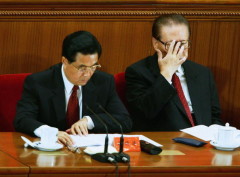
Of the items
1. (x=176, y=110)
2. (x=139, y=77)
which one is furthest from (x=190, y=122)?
(x=139, y=77)

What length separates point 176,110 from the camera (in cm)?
382

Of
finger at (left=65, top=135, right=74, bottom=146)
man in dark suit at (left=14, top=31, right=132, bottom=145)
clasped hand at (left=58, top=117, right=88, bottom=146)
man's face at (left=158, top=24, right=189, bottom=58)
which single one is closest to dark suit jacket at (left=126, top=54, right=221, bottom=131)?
man's face at (left=158, top=24, right=189, bottom=58)

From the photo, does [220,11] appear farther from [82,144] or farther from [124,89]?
[82,144]

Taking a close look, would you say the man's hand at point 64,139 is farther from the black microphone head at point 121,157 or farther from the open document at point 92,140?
the black microphone head at point 121,157

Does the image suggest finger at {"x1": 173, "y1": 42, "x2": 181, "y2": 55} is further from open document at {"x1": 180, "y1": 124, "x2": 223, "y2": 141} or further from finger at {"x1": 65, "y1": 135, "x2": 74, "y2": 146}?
finger at {"x1": 65, "y1": 135, "x2": 74, "y2": 146}

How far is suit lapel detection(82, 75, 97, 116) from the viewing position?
138 inches

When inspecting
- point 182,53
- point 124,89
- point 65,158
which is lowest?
point 65,158

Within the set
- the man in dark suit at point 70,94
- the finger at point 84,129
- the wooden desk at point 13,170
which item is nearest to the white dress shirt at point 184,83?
the man in dark suit at point 70,94

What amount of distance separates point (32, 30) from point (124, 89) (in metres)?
0.82

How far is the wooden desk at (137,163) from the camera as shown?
248 centimetres

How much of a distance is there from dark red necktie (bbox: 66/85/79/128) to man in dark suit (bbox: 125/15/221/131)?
1.60ft

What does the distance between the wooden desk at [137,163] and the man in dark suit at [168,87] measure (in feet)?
2.67

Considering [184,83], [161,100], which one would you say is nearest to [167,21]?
[184,83]

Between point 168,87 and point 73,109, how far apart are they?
24.8 inches
